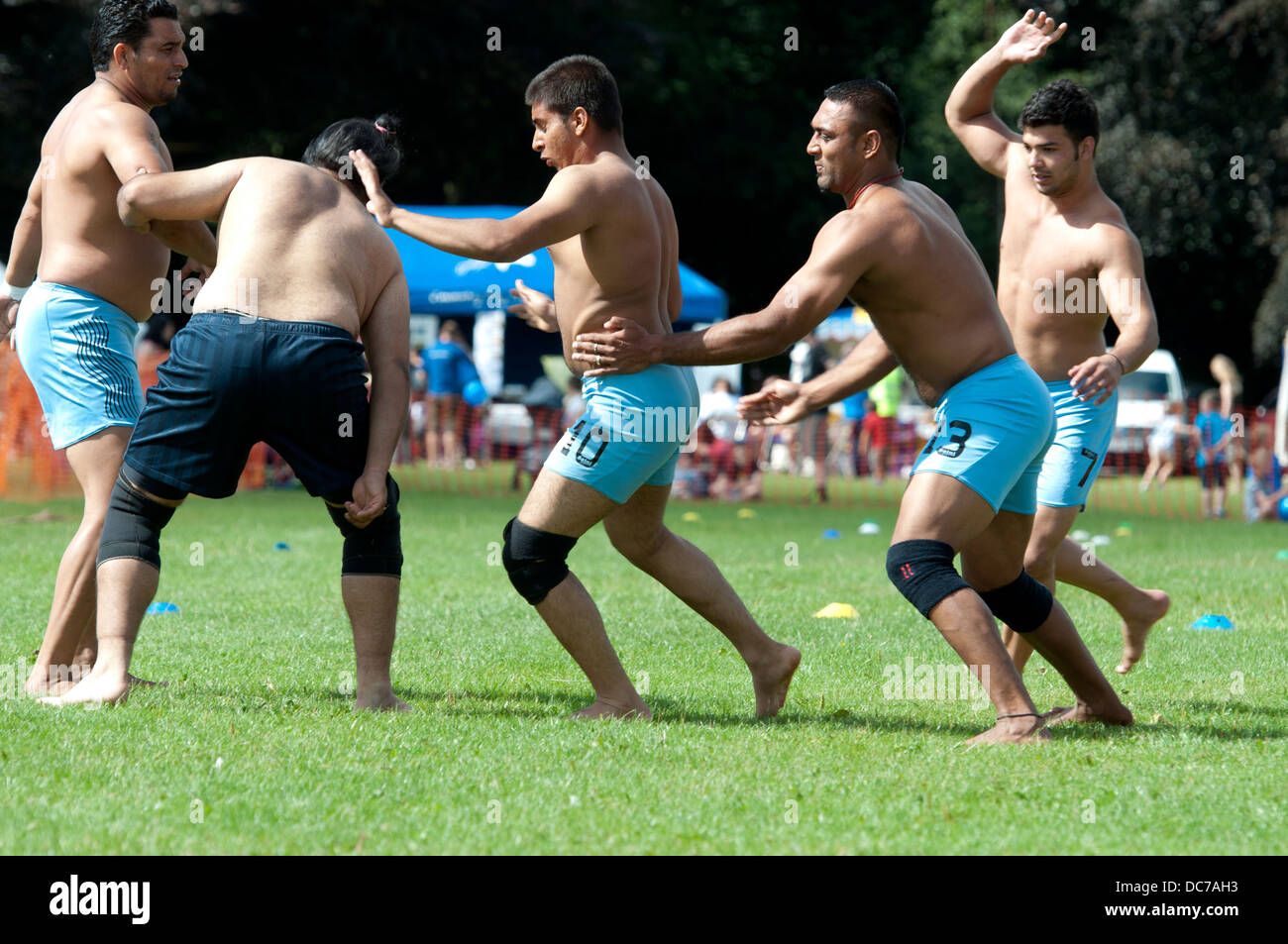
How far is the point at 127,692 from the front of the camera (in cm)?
535

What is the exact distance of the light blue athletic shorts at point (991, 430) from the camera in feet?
15.5

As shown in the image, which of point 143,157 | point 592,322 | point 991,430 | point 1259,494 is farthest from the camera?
point 1259,494

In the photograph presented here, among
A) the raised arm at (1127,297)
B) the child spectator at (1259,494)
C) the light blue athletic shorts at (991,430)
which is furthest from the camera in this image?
the child spectator at (1259,494)

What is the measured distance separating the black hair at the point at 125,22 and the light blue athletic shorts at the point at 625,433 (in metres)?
2.14

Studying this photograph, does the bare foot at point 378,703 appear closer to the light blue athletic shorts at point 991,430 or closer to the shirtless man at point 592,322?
the shirtless man at point 592,322

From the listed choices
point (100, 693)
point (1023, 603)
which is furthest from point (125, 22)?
point (1023, 603)

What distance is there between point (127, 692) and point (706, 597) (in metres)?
2.06

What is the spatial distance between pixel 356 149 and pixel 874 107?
5.65ft

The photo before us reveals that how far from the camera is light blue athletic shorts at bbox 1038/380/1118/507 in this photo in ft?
19.5

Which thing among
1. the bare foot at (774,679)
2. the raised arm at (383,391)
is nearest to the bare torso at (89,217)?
the raised arm at (383,391)

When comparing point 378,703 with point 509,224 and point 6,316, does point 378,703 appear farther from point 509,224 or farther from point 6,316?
point 6,316

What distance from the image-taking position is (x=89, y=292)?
18.1 feet

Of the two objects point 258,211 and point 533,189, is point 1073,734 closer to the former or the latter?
point 258,211

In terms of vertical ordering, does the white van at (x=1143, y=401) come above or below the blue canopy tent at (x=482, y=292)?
below
